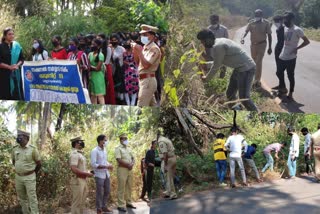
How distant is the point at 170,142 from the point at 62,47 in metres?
1.02

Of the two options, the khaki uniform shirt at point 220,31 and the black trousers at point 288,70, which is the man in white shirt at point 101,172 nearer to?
the khaki uniform shirt at point 220,31

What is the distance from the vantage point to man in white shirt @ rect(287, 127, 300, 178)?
3064mm

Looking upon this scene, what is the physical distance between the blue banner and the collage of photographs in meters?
0.45

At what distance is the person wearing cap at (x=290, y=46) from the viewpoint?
3010 mm

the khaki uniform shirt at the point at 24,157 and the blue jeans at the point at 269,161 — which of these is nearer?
the khaki uniform shirt at the point at 24,157

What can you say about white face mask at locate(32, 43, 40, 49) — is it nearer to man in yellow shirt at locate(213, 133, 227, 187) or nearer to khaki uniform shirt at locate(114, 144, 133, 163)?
khaki uniform shirt at locate(114, 144, 133, 163)

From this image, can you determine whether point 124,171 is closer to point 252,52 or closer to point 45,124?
point 45,124

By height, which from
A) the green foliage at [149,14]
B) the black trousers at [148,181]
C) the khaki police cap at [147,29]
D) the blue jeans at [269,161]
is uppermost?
the green foliage at [149,14]

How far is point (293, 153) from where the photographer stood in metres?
3.07

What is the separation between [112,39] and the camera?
3.69 meters

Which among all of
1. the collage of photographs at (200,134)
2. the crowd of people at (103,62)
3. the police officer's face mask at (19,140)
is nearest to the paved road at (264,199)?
the collage of photographs at (200,134)

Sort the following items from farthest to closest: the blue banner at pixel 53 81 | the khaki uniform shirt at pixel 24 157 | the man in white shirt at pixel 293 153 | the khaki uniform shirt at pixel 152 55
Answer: the blue banner at pixel 53 81 → the khaki uniform shirt at pixel 152 55 → the man in white shirt at pixel 293 153 → the khaki uniform shirt at pixel 24 157

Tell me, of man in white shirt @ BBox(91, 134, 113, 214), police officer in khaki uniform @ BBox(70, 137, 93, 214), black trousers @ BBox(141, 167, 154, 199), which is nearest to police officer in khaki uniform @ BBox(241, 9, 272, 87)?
black trousers @ BBox(141, 167, 154, 199)

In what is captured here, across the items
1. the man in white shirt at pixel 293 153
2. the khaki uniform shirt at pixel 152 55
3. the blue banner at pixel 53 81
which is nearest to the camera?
the man in white shirt at pixel 293 153
